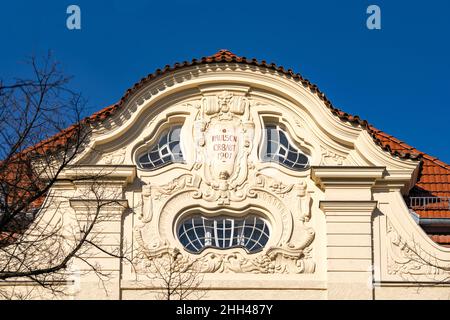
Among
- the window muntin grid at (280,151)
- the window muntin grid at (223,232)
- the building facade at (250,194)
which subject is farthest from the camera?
the window muntin grid at (280,151)

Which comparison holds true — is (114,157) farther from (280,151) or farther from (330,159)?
(330,159)

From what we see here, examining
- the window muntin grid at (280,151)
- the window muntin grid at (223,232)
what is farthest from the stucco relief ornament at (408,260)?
the window muntin grid at (223,232)

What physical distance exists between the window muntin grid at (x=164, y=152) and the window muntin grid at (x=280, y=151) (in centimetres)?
167

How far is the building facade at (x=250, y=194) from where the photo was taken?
26.0 metres

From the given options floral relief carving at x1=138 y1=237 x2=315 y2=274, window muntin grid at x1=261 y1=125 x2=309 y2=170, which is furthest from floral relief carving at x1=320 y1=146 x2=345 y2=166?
floral relief carving at x1=138 y1=237 x2=315 y2=274

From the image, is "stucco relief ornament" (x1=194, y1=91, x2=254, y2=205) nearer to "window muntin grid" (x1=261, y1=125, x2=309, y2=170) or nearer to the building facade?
the building facade

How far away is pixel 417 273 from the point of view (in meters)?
26.1

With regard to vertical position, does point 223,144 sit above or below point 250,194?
above

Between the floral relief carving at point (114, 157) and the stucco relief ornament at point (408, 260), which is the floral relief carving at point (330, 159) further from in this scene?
the floral relief carving at point (114, 157)

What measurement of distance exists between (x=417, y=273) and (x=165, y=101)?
5838 millimetres

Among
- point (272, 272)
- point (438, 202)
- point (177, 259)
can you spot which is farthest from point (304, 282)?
point (438, 202)

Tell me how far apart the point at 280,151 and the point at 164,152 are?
2240 millimetres

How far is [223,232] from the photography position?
87.8 feet

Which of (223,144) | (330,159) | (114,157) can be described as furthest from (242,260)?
(114,157)
